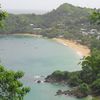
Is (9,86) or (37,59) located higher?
(9,86)

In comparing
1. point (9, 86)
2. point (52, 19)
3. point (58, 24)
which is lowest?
point (58, 24)

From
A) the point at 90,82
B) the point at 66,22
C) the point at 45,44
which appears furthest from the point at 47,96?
the point at 66,22

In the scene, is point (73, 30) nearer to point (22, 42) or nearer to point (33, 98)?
point (22, 42)

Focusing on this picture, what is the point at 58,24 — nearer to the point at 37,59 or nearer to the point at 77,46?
the point at 77,46

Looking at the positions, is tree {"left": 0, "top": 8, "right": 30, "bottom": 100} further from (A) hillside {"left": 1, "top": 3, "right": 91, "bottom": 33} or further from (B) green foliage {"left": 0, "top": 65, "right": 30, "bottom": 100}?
(A) hillside {"left": 1, "top": 3, "right": 91, "bottom": 33}

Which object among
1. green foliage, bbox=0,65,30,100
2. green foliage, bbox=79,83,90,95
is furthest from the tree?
green foliage, bbox=79,83,90,95

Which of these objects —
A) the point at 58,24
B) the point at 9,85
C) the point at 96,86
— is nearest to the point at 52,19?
the point at 58,24
